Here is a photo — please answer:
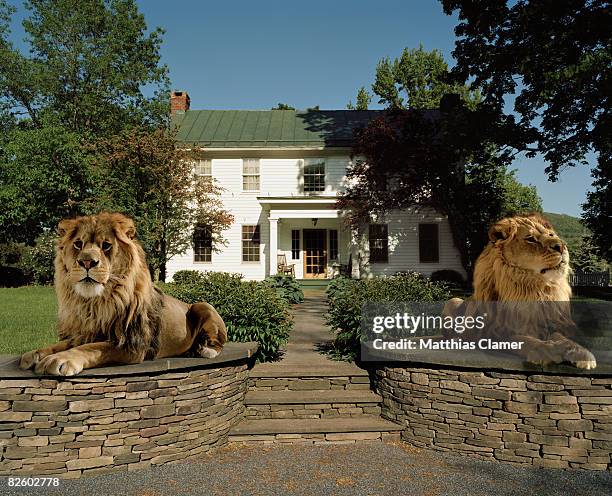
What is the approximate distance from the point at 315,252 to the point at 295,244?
3.58ft

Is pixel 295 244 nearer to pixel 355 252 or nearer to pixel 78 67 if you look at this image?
pixel 355 252

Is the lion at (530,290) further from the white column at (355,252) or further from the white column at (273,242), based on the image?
the white column at (355,252)

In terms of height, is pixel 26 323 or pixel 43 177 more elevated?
pixel 43 177

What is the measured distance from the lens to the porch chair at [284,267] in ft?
68.2

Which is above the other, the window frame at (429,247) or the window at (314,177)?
the window at (314,177)

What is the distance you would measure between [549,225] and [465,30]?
1537 cm

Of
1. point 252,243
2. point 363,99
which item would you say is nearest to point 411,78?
point 363,99

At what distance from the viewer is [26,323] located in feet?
30.6

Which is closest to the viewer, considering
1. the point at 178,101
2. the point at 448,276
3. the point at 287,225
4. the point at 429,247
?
the point at 448,276

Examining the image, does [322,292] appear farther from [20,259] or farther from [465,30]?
[20,259]

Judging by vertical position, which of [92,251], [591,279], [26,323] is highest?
[92,251]

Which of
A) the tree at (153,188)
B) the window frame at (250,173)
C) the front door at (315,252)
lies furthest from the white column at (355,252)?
the tree at (153,188)

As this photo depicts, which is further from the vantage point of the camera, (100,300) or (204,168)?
(204,168)

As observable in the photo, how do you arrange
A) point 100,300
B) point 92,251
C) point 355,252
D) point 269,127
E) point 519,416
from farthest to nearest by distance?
point 269,127, point 355,252, point 519,416, point 100,300, point 92,251
